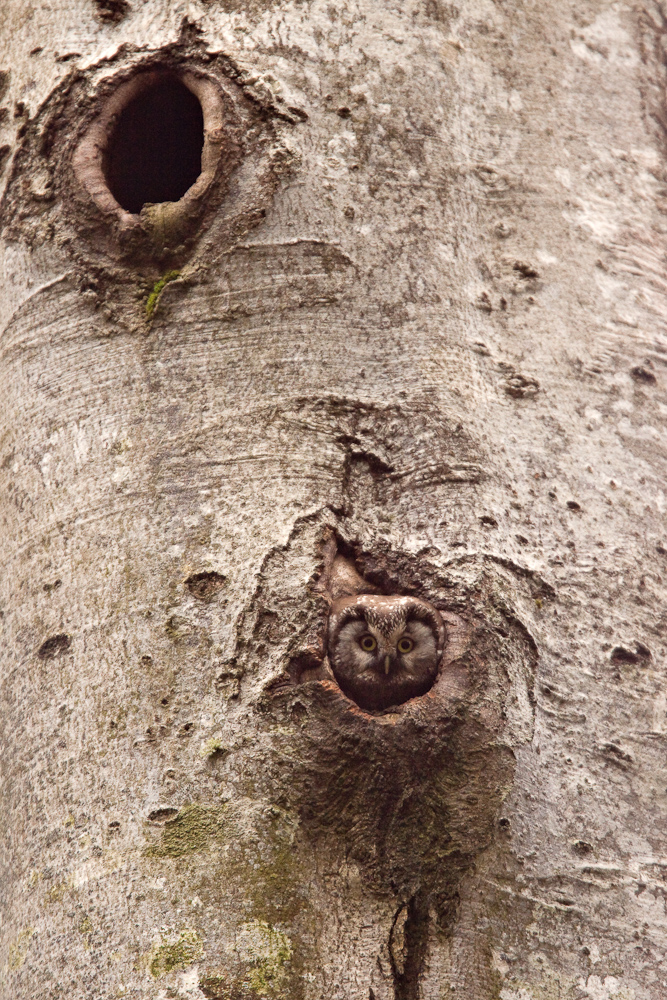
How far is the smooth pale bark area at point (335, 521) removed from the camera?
1328mm

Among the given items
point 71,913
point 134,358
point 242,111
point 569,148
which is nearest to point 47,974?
point 71,913

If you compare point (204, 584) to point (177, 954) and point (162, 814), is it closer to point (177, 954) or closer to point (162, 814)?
point (162, 814)

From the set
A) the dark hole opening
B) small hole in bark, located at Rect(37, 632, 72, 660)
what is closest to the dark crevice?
small hole in bark, located at Rect(37, 632, 72, 660)

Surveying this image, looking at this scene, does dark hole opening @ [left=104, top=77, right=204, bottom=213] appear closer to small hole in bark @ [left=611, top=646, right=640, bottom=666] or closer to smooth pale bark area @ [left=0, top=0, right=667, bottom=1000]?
smooth pale bark area @ [left=0, top=0, right=667, bottom=1000]

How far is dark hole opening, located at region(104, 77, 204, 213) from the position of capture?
1731 millimetres

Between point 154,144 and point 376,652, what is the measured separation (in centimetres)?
96

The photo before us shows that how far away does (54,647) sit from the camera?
4.85ft

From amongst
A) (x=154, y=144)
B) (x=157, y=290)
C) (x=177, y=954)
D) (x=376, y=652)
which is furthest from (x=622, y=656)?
(x=154, y=144)

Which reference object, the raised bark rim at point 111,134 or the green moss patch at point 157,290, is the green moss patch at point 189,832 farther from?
the raised bark rim at point 111,134

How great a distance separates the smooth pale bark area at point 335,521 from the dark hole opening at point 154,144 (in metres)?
0.07

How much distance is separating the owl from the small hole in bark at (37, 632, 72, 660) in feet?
1.21

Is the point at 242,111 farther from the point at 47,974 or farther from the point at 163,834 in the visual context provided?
the point at 47,974

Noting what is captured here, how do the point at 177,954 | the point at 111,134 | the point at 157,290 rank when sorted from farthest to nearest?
the point at 111,134 → the point at 157,290 → the point at 177,954

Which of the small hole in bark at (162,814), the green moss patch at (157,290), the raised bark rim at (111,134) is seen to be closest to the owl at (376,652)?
the small hole in bark at (162,814)
